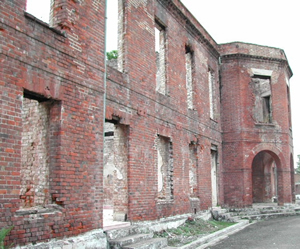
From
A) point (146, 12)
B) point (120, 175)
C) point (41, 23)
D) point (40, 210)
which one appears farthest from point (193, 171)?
point (41, 23)

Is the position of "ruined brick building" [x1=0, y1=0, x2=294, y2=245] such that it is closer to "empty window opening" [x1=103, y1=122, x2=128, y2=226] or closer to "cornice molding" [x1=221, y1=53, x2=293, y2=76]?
"empty window opening" [x1=103, y1=122, x2=128, y2=226]

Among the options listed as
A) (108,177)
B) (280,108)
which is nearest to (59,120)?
(108,177)

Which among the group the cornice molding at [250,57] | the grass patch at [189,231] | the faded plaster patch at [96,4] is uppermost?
the cornice molding at [250,57]

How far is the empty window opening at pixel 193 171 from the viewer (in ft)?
44.4

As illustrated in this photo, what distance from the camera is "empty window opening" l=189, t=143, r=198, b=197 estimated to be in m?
13.5

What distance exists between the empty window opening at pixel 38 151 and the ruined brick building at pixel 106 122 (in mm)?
19

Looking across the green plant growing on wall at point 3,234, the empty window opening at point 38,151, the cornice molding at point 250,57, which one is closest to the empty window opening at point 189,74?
the cornice molding at point 250,57

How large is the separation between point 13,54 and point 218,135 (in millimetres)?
12684

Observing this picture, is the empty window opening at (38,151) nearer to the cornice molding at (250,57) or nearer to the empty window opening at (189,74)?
the empty window opening at (189,74)

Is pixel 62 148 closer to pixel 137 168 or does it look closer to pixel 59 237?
pixel 59 237

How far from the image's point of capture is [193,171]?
44.7 feet

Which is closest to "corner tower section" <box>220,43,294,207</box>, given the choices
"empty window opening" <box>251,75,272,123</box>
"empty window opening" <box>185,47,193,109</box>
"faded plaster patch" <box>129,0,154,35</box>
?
"empty window opening" <box>251,75,272,123</box>

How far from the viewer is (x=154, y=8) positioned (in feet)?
36.4

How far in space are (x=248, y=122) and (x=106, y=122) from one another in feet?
33.6
